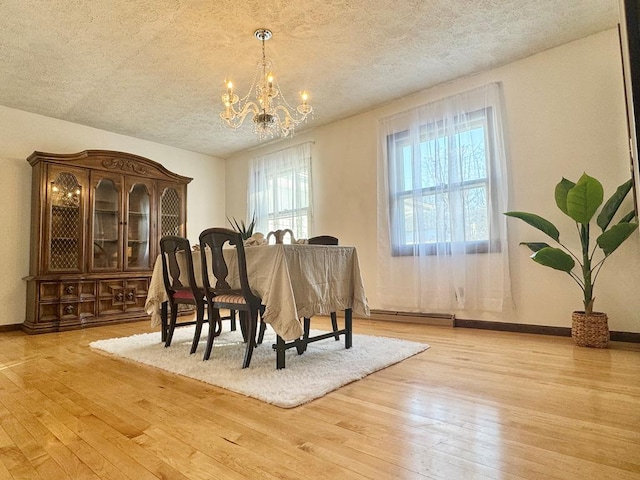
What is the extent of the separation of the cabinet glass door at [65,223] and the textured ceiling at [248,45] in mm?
902

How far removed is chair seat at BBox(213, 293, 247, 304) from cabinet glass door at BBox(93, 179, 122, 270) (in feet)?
8.53

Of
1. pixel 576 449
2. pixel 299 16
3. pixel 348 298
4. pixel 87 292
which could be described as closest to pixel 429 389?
pixel 576 449

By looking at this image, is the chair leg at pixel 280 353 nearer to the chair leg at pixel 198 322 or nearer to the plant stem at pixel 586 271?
the chair leg at pixel 198 322

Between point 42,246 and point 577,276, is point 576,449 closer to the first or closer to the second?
point 577,276

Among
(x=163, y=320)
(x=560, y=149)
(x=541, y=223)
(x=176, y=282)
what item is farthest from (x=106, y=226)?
(x=560, y=149)

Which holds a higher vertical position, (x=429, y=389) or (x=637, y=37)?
(x=637, y=37)

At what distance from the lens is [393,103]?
432cm

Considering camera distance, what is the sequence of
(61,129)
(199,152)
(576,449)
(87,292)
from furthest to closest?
1. (199,152)
2. (61,129)
3. (87,292)
4. (576,449)

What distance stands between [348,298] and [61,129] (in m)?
4.27

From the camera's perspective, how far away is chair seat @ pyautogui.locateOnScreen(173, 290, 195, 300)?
9.26 ft

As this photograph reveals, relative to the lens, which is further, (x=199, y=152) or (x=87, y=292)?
(x=199, y=152)

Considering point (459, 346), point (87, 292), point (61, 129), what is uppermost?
point (61, 129)

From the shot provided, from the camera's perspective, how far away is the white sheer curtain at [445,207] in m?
3.50

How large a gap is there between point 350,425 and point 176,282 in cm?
199
